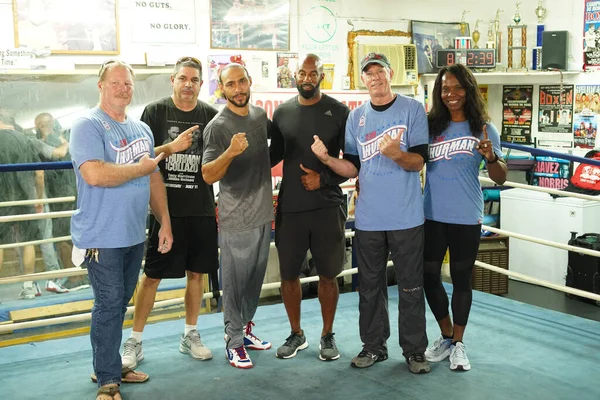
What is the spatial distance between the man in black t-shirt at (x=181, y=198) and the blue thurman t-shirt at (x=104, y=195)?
445 millimetres

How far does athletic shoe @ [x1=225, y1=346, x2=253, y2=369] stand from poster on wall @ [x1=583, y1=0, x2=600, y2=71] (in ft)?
16.5

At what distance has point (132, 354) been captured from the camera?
338cm

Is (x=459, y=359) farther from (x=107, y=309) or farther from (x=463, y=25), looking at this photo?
(x=463, y=25)

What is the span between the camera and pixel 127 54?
559 cm

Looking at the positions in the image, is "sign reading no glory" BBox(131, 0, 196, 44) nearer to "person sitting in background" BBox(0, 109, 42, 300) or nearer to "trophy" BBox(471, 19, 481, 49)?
"person sitting in background" BBox(0, 109, 42, 300)

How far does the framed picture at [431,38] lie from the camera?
7.04m

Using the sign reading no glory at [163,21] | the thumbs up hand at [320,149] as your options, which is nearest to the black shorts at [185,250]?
the thumbs up hand at [320,149]

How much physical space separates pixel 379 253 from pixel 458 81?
883 mm

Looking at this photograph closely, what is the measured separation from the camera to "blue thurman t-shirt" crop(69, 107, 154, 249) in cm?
282

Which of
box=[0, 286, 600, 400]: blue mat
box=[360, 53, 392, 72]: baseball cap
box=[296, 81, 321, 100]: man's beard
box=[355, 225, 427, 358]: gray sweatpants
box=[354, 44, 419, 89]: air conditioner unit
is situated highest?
box=[354, 44, 419, 89]: air conditioner unit

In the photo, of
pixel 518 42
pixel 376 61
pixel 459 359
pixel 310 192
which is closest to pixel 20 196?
pixel 310 192

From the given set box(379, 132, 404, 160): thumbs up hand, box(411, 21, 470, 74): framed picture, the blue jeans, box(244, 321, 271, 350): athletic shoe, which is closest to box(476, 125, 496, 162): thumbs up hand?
box(379, 132, 404, 160): thumbs up hand

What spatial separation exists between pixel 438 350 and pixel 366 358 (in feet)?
1.22

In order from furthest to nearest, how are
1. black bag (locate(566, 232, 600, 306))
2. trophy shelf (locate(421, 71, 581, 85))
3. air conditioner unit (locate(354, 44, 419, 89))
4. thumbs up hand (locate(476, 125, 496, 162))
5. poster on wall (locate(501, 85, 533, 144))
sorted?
poster on wall (locate(501, 85, 533, 144)) < trophy shelf (locate(421, 71, 581, 85)) < air conditioner unit (locate(354, 44, 419, 89)) < black bag (locate(566, 232, 600, 306)) < thumbs up hand (locate(476, 125, 496, 162))
